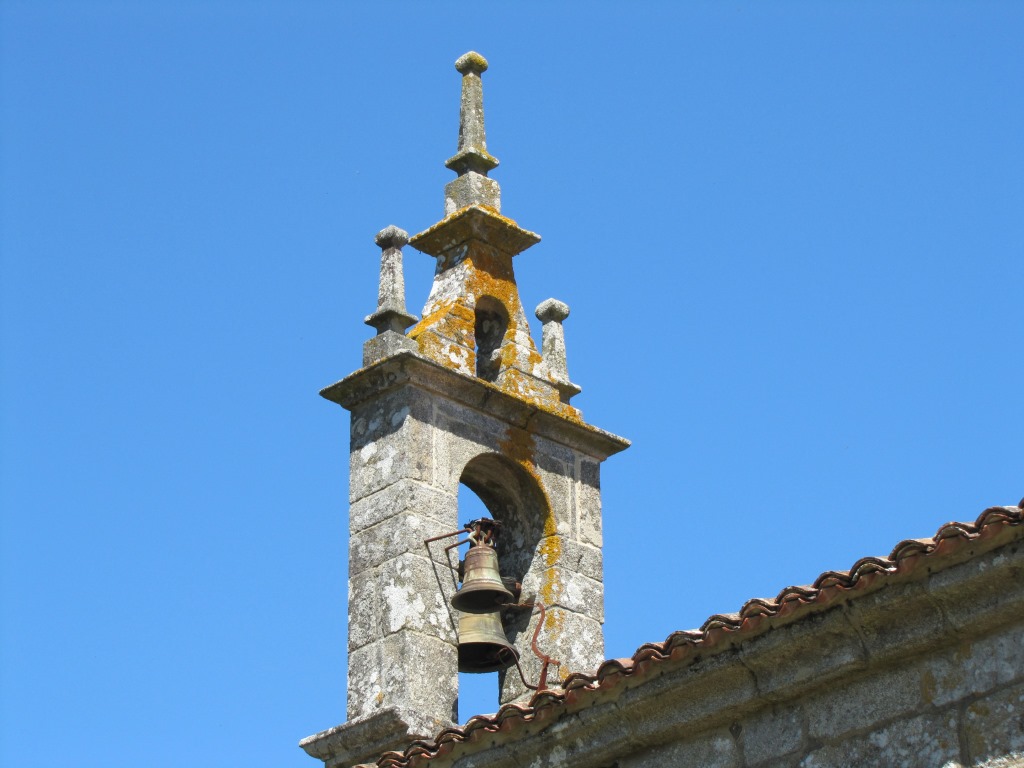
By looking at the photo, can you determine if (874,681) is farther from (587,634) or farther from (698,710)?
(587,634)

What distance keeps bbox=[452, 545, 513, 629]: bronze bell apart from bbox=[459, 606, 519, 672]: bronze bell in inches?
2.5

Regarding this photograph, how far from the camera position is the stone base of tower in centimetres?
905

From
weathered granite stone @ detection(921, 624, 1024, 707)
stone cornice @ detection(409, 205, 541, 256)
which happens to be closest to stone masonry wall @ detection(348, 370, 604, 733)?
stone cornice @ detection(409, 205, 541, 256)

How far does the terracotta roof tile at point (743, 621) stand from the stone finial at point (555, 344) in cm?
303

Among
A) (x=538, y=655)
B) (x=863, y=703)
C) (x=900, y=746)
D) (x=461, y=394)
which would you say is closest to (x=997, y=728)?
(x=900, y=746)

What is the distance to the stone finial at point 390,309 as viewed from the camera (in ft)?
32.9

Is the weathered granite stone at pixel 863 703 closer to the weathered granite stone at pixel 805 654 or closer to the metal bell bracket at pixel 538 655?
the weathered granite stone at pixel 805 654

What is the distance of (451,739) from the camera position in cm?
775

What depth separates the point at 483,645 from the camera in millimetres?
9594

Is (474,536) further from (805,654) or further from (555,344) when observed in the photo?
(805,654)

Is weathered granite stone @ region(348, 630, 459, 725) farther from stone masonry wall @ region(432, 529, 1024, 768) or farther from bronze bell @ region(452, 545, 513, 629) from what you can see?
stone masonry wall @ region(432, 529, 1024, 768)

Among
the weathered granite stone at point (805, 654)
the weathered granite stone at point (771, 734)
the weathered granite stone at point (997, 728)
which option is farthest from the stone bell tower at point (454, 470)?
the weathered granite stone at point (997, 728)

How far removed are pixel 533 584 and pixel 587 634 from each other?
1.15ft

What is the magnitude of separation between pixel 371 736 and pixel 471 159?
3.22 m
